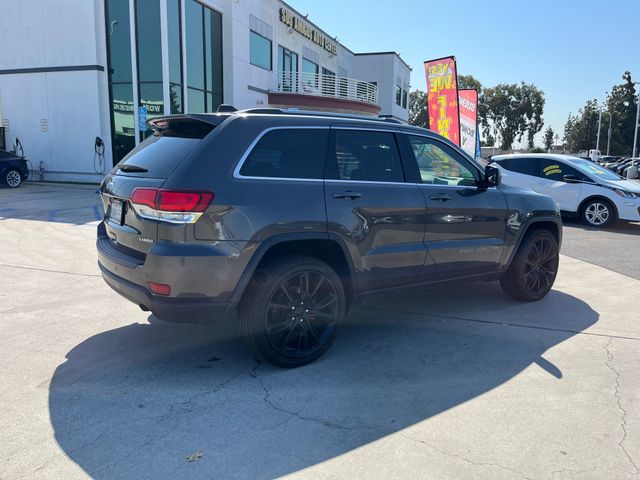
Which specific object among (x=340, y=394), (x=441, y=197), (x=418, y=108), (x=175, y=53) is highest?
(x=418, y=108)

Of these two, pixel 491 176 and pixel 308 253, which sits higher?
pixel 491 176

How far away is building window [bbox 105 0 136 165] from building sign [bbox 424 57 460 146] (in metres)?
11.3

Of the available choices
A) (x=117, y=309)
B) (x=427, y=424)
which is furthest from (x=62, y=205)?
(x=427, y=424)

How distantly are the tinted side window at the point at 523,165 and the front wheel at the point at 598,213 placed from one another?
1484 mm

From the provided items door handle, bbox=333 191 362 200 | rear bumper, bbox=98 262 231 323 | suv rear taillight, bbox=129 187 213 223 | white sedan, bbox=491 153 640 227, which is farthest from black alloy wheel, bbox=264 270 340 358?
white sedan, bbox=491 153 640 227

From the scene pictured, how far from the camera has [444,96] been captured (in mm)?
15375

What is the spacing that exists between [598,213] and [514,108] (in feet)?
207

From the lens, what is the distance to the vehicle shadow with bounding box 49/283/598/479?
9.48 ft

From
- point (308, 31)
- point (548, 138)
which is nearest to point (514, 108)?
point (548, 138)

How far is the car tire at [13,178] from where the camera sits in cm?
1745

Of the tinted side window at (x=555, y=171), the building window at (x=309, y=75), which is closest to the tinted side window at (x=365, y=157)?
the tinted side window at (x=555, y=171)

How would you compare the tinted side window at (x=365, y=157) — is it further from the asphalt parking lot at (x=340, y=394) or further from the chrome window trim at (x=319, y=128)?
the asphalt parking lot at (x=340, y=394)

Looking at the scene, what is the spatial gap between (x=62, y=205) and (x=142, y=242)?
11.3 metres

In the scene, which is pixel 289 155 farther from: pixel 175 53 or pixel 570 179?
pixel 175 53
